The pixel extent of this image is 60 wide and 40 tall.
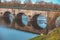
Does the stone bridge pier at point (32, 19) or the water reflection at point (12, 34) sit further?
the water reflection at point (12, 34)

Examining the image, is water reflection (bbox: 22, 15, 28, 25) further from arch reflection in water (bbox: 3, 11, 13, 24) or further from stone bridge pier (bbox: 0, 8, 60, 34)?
arch reflection in water (bbox: 3, 11, 13, 24)

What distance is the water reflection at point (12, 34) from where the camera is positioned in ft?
7.56

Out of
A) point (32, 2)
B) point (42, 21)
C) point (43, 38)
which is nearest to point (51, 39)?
point (43, 38)

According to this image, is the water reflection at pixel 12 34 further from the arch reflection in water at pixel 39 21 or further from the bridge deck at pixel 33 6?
the bridge deck at pixel 33 6

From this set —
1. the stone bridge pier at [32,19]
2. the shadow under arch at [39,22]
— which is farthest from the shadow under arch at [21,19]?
the shadow under arch at [39,22]

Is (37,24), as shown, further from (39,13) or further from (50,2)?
(50,2)

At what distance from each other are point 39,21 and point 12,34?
437mm

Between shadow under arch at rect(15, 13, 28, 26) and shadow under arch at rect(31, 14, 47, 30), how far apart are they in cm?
10

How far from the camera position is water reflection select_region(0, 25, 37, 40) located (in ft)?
7.56

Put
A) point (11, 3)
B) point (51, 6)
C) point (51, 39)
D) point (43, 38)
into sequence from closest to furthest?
point (51, 39) → point (43, 38) → point (51, 6) → point (11, 3)

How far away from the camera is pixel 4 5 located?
2467mm

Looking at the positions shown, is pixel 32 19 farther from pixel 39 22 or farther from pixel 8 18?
pixel 8 18

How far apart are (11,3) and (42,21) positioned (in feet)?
1.78

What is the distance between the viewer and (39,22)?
89.0 inches
